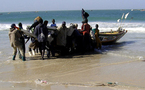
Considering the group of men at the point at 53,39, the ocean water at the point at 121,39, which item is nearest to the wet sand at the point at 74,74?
the group of men at the point at 53,39

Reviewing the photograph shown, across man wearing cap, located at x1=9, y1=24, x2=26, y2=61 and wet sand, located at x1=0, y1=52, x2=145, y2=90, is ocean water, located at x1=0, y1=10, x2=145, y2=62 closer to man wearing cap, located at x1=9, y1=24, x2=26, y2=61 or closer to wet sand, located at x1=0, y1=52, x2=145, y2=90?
man wearing cap, located at x1=9, y1=24, x2=26, y2=61

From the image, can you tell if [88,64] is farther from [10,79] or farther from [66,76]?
[10,79]

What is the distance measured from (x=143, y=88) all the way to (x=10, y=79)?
3.36 metres

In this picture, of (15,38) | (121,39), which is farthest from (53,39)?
(121,39)

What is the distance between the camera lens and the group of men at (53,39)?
6914mm

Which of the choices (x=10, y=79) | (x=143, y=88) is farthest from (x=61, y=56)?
(x=143, y=88)

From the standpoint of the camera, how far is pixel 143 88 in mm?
4285

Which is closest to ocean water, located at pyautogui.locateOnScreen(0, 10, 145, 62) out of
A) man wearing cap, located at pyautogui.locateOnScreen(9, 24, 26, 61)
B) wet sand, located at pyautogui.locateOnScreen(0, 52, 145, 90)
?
man wearing cap, located at pyautogui.locateOnScreen(9, 24, 26, 61)

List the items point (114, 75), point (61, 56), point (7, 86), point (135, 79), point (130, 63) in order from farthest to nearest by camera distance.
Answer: point (61, 56) < point (130, 63) < point (114, 75) < point (135, 79) < point (7, 86)

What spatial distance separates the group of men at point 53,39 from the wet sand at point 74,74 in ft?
1.83

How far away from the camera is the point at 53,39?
24.8 ft

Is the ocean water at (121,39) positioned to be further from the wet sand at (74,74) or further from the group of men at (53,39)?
the wet sand at (74,74)

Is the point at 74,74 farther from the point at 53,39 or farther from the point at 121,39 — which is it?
the point at 121,39

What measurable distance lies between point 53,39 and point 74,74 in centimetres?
255
